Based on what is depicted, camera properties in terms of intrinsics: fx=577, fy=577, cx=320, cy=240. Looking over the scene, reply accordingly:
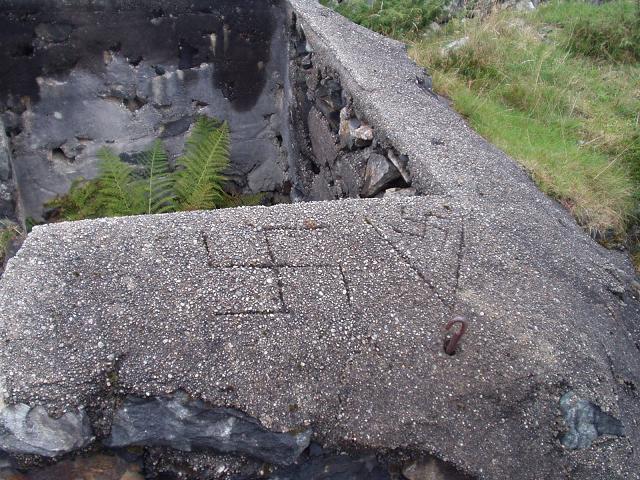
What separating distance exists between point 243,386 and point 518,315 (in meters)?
0.99

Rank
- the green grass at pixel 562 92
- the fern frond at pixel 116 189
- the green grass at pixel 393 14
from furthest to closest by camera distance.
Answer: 1. the green grass at pixel 393 14
2. the fern frond at pixel 116 189
3. the green grass at pixel 562 92

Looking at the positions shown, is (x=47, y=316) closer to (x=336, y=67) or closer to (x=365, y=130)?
(x=365, y=130)

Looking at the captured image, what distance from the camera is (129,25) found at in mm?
4035

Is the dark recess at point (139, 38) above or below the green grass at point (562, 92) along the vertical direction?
above

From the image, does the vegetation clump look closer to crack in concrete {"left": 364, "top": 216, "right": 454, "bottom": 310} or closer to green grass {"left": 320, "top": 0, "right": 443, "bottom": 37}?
crack in concrete {"left": 364, "top": 216, "right": 454, "bottom": 310}

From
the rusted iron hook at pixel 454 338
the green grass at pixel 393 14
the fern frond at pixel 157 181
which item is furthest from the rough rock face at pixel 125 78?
the rusted iron hook at pixel 454 338

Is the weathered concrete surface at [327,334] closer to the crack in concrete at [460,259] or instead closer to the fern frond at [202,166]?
the crack in concrete at [460,259]

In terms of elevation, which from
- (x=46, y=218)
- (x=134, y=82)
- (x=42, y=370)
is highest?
(x=42, y=370)

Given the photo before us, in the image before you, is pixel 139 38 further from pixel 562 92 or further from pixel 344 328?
pixel 562 92

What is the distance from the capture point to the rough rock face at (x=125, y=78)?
3914 mm

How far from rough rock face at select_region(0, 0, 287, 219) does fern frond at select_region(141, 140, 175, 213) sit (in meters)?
0.13

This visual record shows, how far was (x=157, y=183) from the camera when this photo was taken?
4145 millimetres

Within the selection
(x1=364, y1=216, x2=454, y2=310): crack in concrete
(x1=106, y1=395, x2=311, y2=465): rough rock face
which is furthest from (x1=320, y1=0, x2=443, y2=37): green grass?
(x1=106, y1=395, x2=311, y2=465): rough rock face

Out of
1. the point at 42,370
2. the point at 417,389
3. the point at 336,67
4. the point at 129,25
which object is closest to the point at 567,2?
the point at 336,67
